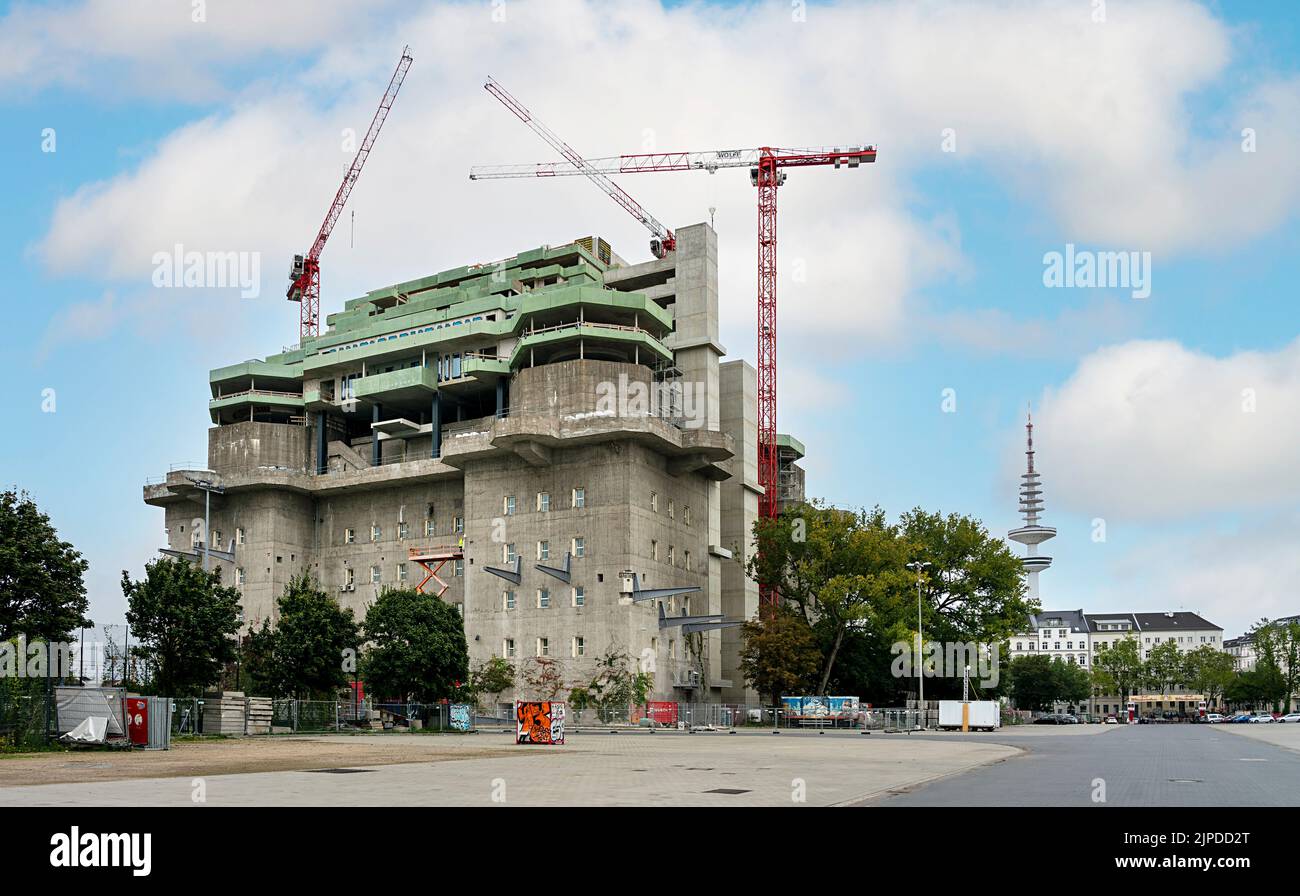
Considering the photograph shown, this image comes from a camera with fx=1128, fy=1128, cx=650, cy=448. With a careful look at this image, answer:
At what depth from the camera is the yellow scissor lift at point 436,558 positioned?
318ft

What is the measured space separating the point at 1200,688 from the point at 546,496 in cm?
14925

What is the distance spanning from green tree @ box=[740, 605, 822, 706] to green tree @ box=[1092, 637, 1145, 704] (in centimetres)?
11908

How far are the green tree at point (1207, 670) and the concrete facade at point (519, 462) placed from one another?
4482 inches

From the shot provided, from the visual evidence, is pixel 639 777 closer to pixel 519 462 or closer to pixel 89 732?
pixel 89 732

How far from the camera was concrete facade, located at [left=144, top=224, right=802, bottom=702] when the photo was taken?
8831 cm

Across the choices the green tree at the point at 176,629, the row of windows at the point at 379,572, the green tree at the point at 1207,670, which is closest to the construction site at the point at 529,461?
the row of windows at the point at 379,572

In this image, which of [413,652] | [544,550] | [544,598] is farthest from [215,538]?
[413,652]

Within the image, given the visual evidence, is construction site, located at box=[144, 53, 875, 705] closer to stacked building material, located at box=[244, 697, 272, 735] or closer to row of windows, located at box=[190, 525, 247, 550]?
row of windows, located at box=[190, 525, 247, 550]

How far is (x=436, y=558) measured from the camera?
9769 centimetres

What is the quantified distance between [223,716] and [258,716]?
8.38ft

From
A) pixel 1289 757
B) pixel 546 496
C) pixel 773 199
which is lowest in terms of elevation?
pixel 1289 757

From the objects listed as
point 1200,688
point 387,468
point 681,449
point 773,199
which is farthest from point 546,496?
point 1200,688

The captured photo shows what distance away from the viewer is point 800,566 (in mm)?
96000
